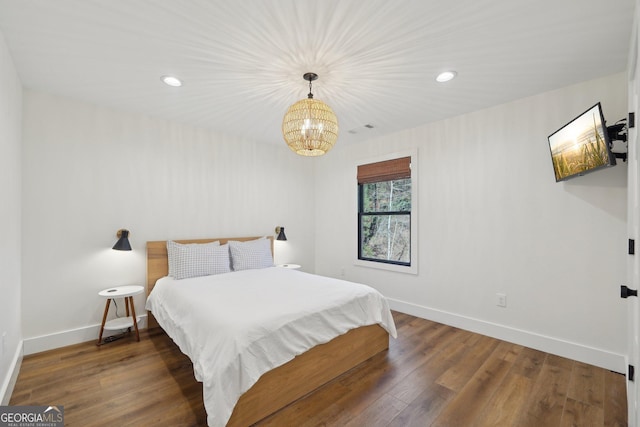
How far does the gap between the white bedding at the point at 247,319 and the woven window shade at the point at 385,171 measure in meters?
1.78

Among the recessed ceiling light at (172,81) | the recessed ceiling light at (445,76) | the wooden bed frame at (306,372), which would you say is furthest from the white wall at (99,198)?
the recessed ceiling light at (445,76)

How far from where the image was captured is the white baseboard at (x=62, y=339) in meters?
2.46

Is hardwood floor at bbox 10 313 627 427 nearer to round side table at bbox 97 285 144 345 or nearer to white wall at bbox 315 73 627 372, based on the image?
round side table at bbox 97 285 144 345

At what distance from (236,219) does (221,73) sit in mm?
2080

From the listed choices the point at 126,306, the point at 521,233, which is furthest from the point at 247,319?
the point at 521,233

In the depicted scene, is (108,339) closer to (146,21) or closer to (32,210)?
(32,210)

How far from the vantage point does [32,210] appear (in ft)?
8.20

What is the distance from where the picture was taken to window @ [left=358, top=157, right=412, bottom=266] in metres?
3.72

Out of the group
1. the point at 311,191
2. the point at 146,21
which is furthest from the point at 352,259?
the point at 146,21

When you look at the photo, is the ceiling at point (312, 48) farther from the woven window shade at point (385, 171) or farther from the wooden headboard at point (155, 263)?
the wooden headboard at point (155, 263)

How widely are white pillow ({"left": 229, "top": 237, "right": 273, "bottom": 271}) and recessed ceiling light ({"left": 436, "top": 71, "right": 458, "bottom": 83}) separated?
8.99ft

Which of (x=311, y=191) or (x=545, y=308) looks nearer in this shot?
(x=545, y=308)

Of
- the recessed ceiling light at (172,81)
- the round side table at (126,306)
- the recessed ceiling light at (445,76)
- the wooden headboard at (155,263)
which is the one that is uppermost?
Answer: the recessed ceiling light at (172,81)
